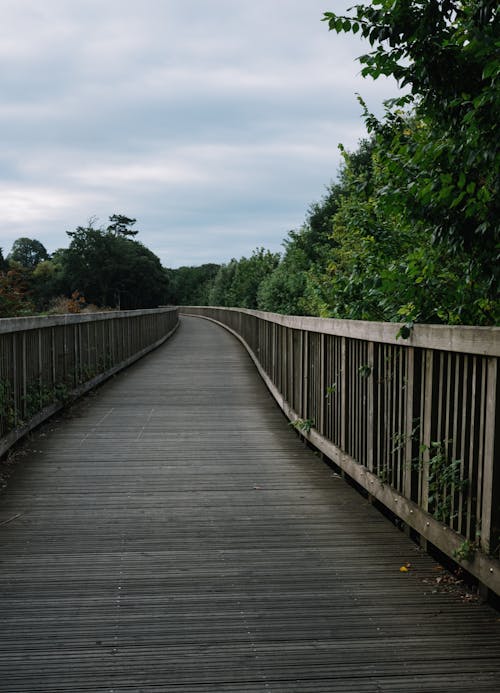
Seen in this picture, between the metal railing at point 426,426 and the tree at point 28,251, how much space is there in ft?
517

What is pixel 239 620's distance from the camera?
→ 3.12 meters

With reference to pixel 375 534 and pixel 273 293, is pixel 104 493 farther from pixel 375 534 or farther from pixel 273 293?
pixel 273 293

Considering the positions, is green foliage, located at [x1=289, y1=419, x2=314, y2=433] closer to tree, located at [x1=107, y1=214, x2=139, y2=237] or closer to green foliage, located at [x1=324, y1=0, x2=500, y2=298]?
green foliage, located at [x1=324, y1=0, x2=500, y2=298]

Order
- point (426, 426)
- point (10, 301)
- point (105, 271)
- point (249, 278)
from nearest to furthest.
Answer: point (426, 426) → point (10, 301) → point (249, 278) → point (105, 271)

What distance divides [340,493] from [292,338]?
10.7ft

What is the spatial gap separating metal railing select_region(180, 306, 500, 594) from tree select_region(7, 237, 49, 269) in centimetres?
15771

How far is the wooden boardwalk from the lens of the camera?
2686 mm

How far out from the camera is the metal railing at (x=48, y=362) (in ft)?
20.9

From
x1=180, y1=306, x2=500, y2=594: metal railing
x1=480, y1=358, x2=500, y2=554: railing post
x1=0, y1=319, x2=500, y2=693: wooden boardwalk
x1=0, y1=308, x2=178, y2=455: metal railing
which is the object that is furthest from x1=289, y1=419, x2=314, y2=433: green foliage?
x1=480, y1=358, x2=500, y2=554: railing post

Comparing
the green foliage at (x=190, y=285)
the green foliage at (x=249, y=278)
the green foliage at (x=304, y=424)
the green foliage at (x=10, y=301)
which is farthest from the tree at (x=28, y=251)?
the green foliage at (x=304, y=424)

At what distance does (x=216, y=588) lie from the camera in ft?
11.5

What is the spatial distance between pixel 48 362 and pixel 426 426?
17.7 feet

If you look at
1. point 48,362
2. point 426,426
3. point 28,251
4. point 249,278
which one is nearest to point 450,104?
point 426,426

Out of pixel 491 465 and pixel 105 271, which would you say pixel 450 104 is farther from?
pixel 105 271
